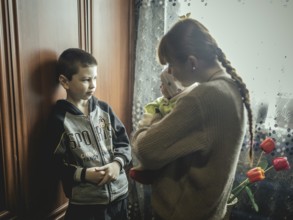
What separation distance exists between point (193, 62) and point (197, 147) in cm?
26

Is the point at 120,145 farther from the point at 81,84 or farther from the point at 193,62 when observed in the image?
the point at 193,62

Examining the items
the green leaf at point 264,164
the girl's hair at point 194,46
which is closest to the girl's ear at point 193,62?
the girl's hair at point 194,46

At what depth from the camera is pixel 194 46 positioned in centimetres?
77

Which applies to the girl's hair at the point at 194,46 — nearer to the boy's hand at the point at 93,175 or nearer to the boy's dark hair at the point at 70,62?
the boy's dark hair at the point at 70,62

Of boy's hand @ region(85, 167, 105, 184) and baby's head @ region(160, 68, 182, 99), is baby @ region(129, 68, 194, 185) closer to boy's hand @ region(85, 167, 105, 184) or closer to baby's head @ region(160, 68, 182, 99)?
baby's head @ region(160, 68, 182, 99)

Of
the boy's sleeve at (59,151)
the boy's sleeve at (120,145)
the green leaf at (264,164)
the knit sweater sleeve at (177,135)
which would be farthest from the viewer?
the green leaf at (264,164)

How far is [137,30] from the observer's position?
173 centimetres

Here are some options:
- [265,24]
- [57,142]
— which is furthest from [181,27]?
[265,24]

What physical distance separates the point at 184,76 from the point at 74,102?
1.90 ft

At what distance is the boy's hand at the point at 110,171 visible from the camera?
109 centimetres

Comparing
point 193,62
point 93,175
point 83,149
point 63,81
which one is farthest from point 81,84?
point 193,62

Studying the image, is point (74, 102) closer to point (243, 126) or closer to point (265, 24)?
point (243, 126)

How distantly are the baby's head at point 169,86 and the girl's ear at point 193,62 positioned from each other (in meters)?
0.10

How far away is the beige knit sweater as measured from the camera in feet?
2.34
